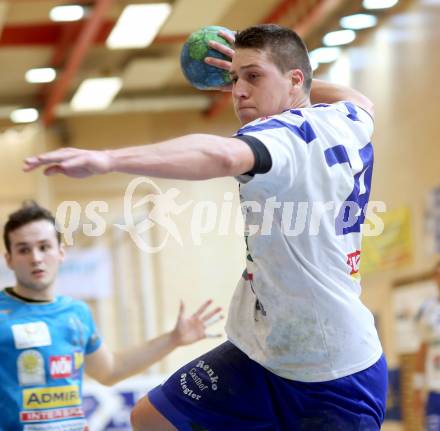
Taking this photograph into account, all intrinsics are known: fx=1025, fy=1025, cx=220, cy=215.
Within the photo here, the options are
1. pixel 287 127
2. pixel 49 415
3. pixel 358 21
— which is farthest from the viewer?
pixel 358 21

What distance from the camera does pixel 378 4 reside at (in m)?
11.1

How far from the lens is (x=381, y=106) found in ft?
38.4

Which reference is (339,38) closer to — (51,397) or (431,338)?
(431,338)

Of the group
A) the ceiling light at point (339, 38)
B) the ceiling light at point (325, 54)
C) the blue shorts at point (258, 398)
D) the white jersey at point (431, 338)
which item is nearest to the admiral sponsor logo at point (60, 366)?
the blue shorts at point (258, 398)

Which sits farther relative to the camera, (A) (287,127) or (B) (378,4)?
(B) (378,4)

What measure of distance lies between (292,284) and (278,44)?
786 mm

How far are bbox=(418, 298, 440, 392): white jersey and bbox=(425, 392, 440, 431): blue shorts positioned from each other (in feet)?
0.21

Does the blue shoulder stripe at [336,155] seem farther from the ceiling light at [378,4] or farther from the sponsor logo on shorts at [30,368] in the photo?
the ceiling light at [378,4]

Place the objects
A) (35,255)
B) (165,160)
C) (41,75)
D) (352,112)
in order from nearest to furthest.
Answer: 1. (165,160)
2. (352,112)
3. (35,255)
4. (41,75)

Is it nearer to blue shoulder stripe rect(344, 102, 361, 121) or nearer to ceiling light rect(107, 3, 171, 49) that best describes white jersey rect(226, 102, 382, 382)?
blue shoulder stripe rect(344, 102, 361, 121)

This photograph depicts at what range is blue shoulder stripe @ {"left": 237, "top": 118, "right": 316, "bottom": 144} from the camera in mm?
2908

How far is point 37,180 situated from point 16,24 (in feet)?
11.4

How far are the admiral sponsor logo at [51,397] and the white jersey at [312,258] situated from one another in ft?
5.99

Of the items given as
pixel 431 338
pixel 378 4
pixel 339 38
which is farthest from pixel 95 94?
pixel 431 338
